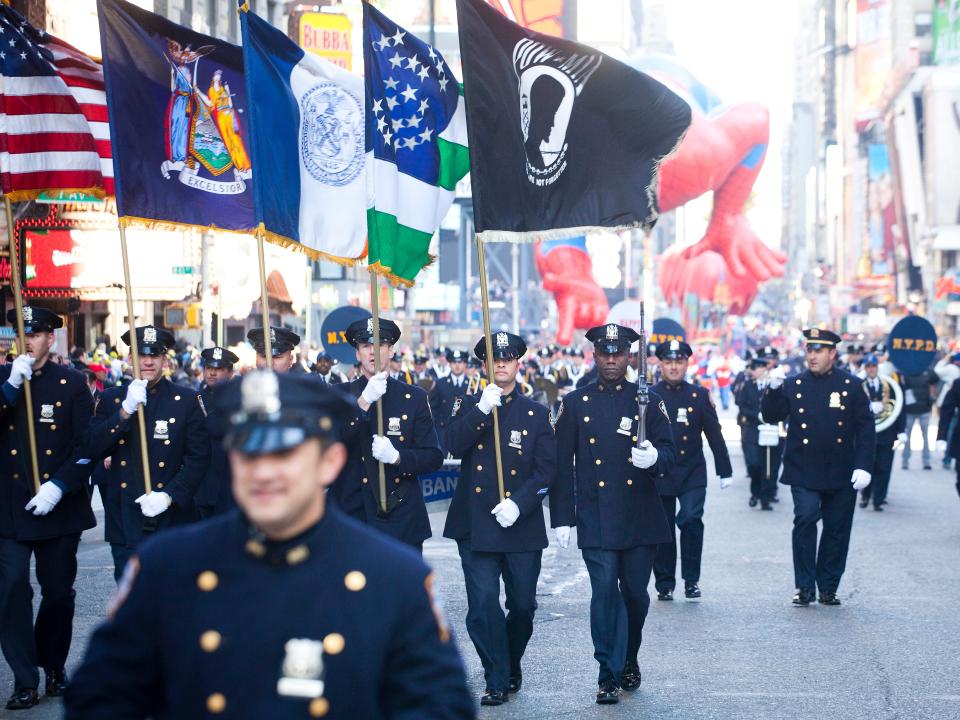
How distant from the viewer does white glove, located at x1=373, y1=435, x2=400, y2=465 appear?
8.25 m

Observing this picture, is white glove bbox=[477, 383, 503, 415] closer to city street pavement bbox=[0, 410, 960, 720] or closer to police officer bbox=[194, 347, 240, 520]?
police officer bbox=[194, 347, 240, 520]

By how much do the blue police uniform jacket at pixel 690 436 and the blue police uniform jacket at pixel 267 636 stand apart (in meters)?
8.70

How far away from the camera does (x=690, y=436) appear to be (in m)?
12.5

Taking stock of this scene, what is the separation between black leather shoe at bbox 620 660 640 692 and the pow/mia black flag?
2.42 metres

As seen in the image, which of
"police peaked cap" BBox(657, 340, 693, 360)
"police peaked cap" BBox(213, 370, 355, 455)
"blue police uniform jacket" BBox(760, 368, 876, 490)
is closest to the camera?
"police peaked cap" BBox(213, 370, 355, 455)

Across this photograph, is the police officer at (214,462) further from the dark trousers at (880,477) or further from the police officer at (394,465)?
the dark trousers at (880,477)

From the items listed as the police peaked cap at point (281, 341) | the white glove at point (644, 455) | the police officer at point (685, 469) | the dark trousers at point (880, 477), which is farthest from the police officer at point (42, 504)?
the dark trousers at point (880, 477)

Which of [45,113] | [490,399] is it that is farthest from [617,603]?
[45,113]

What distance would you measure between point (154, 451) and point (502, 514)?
197 centimetres

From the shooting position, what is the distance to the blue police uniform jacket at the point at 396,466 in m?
8.55

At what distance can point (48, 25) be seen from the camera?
2644 centimetres

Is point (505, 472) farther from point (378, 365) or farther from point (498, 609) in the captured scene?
point (378, 365)

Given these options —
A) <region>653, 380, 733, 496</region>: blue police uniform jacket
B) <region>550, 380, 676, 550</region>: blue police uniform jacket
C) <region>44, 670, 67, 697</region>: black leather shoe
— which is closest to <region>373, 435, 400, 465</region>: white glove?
<region>550, 380, 676, 550</region>: blue police uniform jacket

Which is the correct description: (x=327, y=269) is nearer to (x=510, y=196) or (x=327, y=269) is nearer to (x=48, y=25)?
(x=48, y=25)
